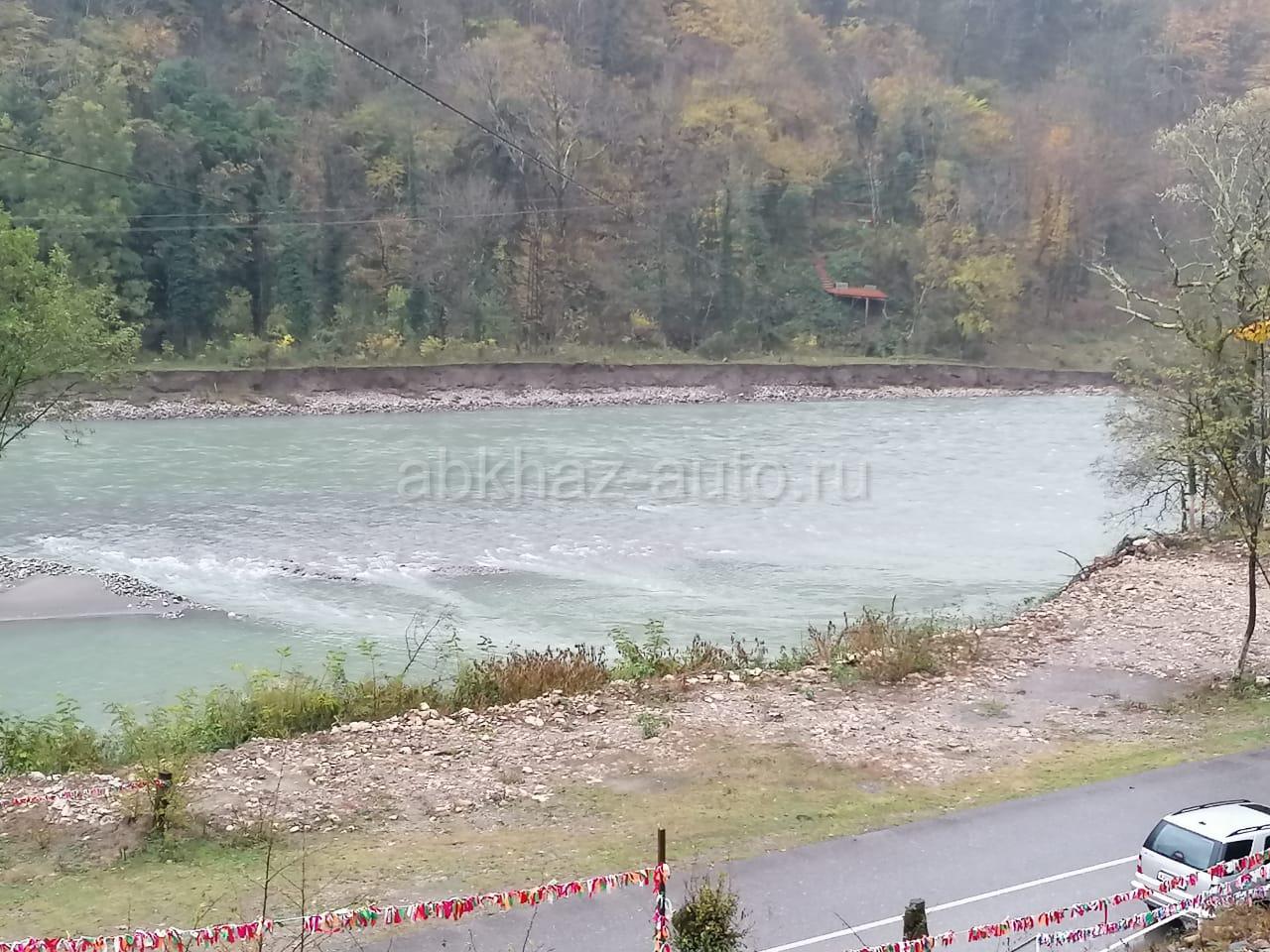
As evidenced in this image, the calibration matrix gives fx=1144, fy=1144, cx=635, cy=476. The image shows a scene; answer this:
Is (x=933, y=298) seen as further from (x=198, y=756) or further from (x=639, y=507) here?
(x=198, y=756)

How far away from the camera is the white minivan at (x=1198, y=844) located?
6688 mm

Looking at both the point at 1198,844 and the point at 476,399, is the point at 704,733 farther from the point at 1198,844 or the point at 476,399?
the point at 476,399

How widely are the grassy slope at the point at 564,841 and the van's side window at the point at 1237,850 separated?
2494 mm

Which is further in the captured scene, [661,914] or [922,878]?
[922,878]

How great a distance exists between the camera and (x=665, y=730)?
1102 centimetres

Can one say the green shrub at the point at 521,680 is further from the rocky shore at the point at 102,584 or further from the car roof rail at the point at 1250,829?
the rocky shore at the point at 102,584

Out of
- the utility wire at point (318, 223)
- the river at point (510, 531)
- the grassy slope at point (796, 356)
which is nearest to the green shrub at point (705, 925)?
the river at point (510, 531)

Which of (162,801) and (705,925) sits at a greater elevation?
(705,925)

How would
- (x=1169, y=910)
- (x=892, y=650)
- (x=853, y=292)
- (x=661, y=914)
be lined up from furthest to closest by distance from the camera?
1. (x=853, y=292)
2. (x=892, y=650)
3. (x=1169, y=910)
4. (x=661, y=914)

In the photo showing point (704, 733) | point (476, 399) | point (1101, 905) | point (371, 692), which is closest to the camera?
point (1101, 905)

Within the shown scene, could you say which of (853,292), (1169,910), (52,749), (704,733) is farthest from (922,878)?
(853,292)

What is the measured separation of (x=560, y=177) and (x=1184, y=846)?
196 ft

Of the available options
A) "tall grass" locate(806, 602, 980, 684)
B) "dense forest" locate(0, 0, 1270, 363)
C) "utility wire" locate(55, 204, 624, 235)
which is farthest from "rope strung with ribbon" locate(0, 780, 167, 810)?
"utility wire" locate(55, 204, 624, 235)

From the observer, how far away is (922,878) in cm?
766
